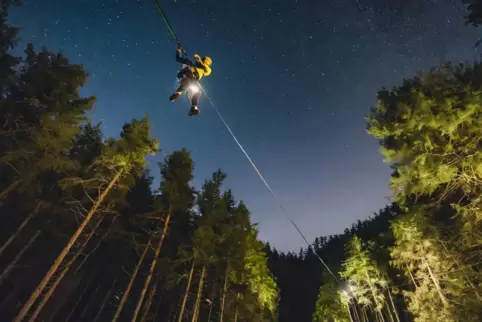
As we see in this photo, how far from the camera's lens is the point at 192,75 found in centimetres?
849

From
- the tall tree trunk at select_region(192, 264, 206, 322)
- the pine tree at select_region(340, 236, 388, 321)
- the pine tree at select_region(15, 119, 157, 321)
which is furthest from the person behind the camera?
the pine tree at select_region(340, 236, 388, 321)

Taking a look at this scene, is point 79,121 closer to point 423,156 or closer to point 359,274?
point 423,156

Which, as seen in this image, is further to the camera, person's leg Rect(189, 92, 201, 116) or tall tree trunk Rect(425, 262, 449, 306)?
tall tree trunk Rect(425, 262, 449, 306)

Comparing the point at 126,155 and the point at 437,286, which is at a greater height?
the point at 126,155

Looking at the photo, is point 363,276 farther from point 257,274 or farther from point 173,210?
point 173,210

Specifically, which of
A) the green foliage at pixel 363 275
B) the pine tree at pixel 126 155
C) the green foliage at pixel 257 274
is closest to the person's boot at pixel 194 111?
the pine tree at pixel 126 155

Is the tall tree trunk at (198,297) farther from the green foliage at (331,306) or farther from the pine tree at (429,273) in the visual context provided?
the green foliage at (331,306)

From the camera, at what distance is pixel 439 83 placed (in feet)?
33.2

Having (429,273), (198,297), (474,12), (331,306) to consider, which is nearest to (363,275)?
(331,306)

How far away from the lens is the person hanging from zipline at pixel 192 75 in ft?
26.6

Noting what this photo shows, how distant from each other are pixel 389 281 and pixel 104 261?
24974 mm

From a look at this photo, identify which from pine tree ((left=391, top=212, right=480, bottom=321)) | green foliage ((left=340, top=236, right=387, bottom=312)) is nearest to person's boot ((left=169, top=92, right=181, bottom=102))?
pine tree ((left=391, top=212, right=480, bottom=321))

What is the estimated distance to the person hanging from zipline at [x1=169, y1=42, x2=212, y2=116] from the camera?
809 centimetres

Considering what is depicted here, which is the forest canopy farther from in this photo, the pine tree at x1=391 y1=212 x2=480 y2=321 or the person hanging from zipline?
the person hanging from zipline
